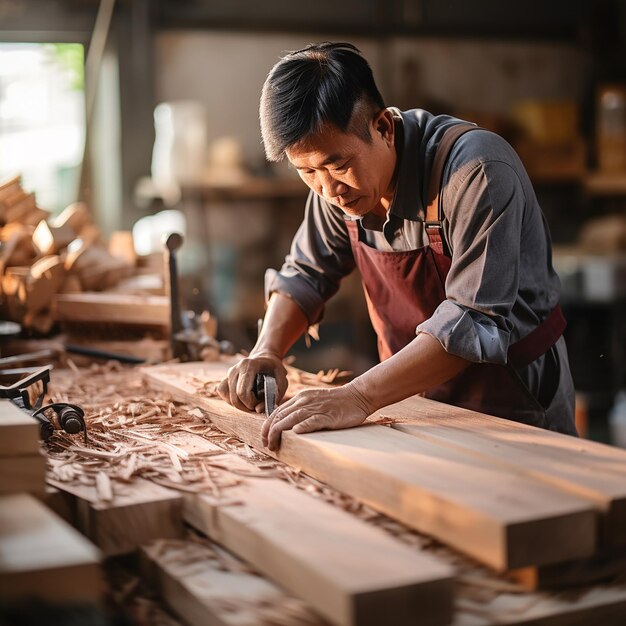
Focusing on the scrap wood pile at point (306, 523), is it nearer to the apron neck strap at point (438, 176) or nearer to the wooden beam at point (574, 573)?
the wooden beam at point (574, 573)

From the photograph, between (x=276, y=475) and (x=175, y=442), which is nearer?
(x=276, y=475)

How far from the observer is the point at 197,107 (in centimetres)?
711

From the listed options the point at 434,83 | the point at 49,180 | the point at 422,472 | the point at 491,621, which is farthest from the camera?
the point at 434,83

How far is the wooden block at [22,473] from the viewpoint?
1.67 m

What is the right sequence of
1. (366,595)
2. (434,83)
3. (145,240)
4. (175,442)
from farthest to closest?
1. (434,83)
2. (145,240)
3. (175,442)
4. (366,595)

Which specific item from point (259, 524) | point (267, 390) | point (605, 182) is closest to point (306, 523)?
point (259, 524)

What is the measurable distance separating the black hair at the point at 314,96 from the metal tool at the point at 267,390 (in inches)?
22.4

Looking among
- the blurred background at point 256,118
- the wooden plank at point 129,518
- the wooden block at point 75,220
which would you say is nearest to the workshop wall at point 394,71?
the blurred background at point 256,118

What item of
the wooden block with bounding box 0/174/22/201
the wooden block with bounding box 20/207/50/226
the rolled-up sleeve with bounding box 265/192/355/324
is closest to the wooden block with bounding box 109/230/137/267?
the wooden block with bounding box 20/207/50/226

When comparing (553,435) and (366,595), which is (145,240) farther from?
(366,595)

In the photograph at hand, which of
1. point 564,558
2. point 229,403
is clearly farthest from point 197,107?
point 564,558

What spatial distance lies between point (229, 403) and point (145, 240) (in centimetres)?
443

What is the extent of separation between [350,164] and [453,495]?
1011 mm

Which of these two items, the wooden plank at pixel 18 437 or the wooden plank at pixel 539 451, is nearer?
the wooden plank at pixel 539 451
